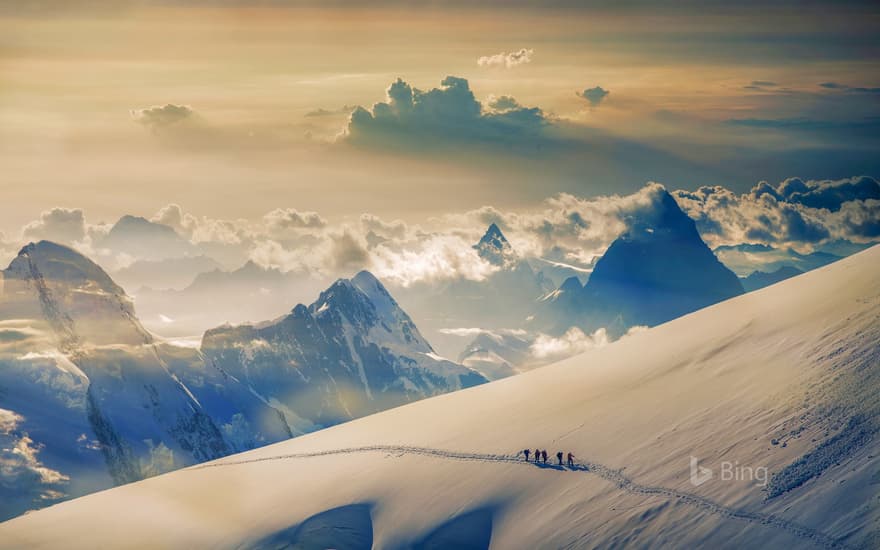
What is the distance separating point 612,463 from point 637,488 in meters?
7.02

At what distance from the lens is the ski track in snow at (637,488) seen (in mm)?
86375

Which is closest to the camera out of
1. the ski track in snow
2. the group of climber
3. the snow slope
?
the ski track in snow

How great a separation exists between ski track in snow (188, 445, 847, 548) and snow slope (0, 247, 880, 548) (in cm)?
19

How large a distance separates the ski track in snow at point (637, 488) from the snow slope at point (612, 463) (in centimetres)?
Result: 19

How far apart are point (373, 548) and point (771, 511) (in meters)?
39.0

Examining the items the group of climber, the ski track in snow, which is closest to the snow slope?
the ski track in snow

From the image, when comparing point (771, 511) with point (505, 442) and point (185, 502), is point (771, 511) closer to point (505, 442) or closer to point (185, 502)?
point (505, 442)

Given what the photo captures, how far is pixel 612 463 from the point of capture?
10894cm

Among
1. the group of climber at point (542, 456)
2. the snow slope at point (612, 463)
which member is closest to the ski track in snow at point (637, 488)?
the snow slope at point (612, 463)

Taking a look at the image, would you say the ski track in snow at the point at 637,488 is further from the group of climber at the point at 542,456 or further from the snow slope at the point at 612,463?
the group of climber at the point at 542,456

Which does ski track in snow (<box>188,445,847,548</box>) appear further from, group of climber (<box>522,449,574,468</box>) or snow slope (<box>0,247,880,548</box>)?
group of climber (<box>522,449,574,468</box>)

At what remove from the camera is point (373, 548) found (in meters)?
109

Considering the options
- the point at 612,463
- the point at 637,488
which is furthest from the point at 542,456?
the point at 637,488

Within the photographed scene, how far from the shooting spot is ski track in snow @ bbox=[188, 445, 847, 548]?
283 feet
